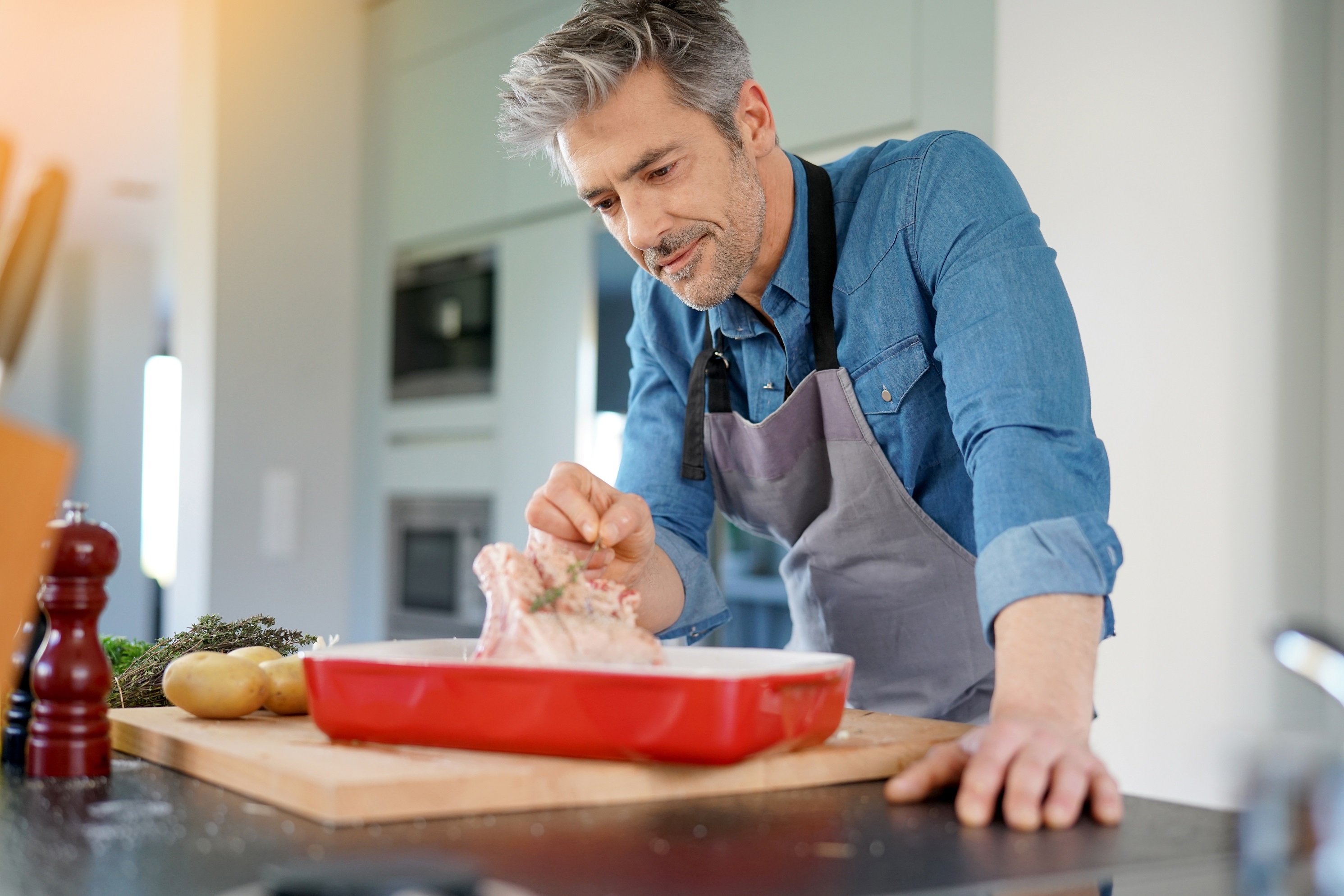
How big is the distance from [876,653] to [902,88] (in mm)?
1217

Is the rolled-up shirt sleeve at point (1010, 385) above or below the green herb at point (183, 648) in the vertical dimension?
above

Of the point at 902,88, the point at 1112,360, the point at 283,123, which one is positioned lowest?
the point at 1112,360

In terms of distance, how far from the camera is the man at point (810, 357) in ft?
4.01

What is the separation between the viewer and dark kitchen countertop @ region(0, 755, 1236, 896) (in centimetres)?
67

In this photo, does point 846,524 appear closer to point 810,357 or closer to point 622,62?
point 810,357

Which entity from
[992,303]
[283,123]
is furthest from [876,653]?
[283,123]

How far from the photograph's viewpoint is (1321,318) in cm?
269

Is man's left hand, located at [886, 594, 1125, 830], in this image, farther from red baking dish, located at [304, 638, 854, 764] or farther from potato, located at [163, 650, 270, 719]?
potato, located at [163, 650, 270, 719]

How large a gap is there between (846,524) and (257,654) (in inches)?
29.1

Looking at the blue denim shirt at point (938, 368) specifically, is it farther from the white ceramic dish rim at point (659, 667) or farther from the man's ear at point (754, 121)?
the white ceramic dish rim at point (659, 667)

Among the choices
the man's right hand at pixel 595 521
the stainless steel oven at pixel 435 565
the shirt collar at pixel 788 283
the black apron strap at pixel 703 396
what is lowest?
the stainless steel oven at pixel 435 565

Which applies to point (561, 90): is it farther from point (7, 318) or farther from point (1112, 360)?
point (1112, 360)

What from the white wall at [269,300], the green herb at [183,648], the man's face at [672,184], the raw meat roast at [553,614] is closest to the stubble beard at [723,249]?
the man's face at [672,184]

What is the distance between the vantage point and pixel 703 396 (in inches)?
65.7
